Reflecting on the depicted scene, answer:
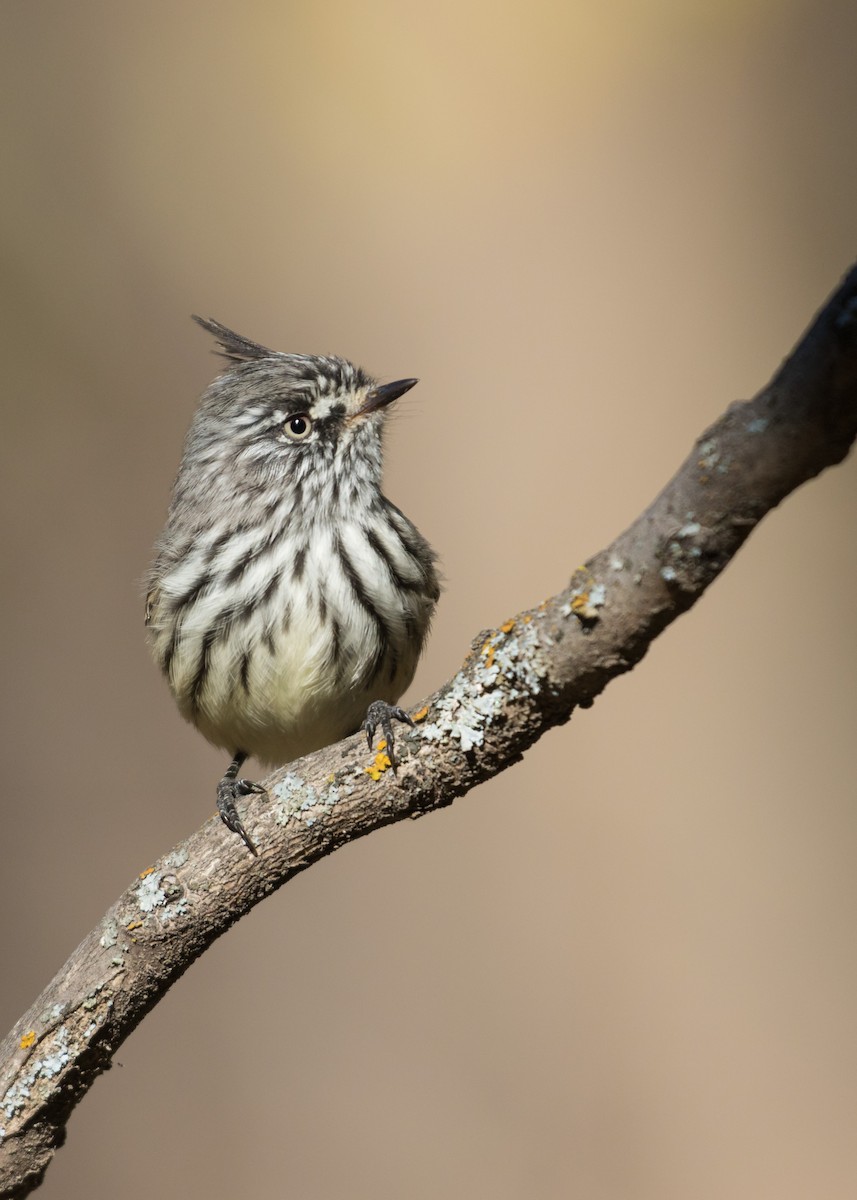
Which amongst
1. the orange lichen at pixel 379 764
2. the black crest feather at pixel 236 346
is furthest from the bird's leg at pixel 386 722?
the black crest feather at pixel 236 346

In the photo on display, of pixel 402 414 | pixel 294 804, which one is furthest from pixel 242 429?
pixel 294 804

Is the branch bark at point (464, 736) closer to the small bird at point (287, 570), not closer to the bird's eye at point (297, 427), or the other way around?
the small bird at point (287, 570)

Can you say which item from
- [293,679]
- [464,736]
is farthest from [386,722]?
[293,679]

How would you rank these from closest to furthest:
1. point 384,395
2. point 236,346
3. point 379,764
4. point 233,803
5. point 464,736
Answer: point 464,736 → point 379,764 → point 233,803 → point 384,395 → point 236,346

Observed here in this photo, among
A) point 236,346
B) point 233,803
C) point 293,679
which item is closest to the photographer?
point 233,803

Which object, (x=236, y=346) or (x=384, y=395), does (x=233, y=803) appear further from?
(x=236, y=346)

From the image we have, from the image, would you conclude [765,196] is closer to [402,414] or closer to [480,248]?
[480,248]

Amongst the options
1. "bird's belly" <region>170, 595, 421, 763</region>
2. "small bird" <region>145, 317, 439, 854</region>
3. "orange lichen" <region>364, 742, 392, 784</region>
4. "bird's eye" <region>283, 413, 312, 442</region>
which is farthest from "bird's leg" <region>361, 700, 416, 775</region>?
"bird's eye" <region>283, 413, 312, 442</region>

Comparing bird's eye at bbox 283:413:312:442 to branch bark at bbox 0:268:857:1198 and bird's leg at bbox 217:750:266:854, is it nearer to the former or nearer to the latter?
bird's leg at bbox 217:750:266:854
